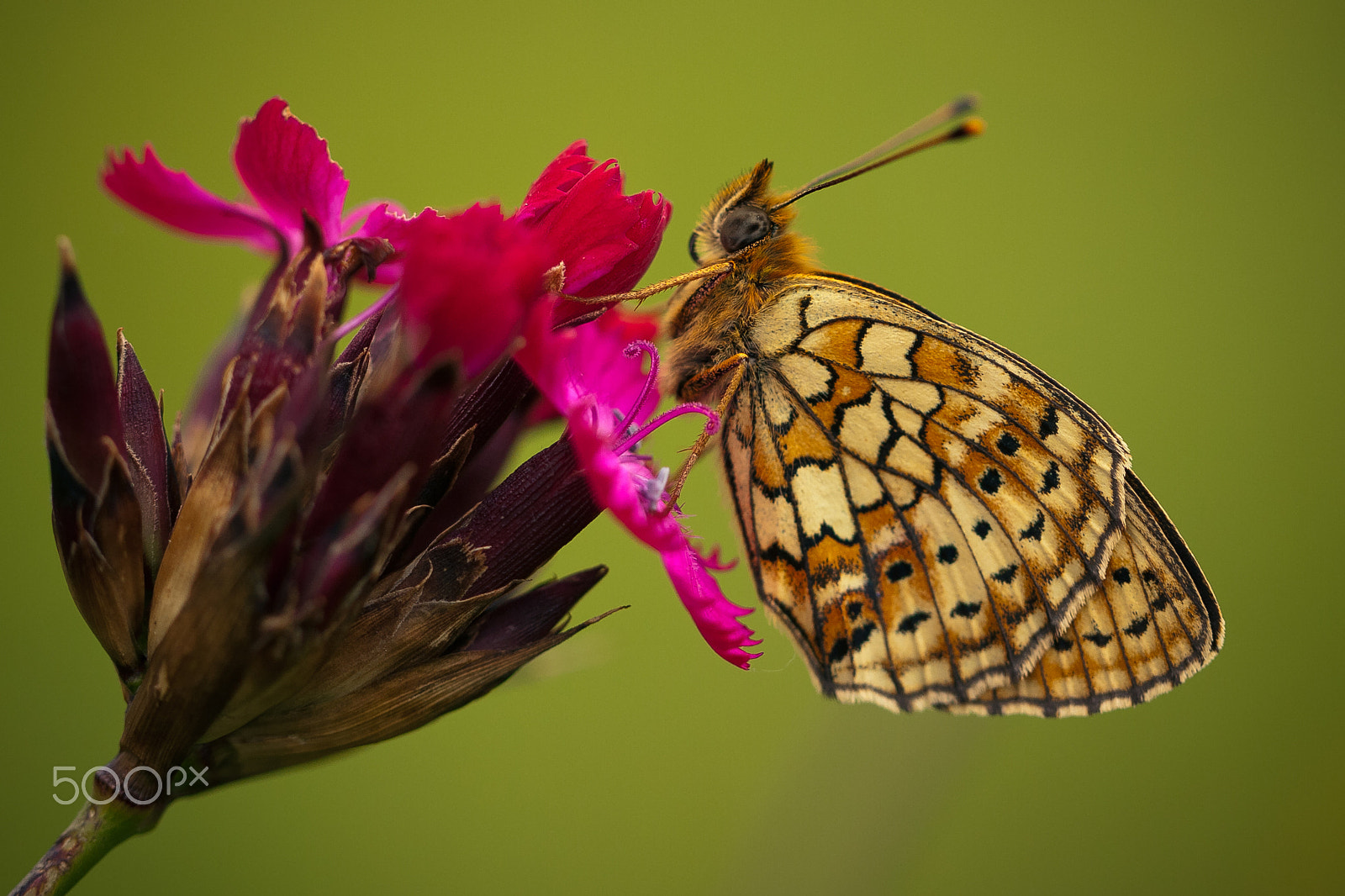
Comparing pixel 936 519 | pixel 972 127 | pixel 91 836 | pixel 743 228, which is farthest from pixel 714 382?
pixel 91 836

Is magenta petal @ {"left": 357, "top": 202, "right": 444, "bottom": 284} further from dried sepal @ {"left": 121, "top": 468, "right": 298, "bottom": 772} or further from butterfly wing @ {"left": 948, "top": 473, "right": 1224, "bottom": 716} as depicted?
butterfly wing @ {"left": 948, "top": 473, "right": 1224, "bottom": 716}

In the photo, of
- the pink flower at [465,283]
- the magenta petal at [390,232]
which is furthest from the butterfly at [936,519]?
the pink flower at [465,283]

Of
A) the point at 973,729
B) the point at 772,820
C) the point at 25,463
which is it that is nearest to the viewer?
the point at 973,729

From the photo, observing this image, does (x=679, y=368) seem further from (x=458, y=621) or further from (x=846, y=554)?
(x=458, y=621)

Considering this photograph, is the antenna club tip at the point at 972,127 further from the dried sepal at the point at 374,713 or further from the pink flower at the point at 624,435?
the dried sepal at the point at 374,713

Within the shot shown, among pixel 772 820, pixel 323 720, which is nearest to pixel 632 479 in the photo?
pixel 323 720

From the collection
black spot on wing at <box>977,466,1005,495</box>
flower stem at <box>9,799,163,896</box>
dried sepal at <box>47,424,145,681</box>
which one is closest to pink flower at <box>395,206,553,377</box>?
dried sepal at <box>47,424,145,681</box>
